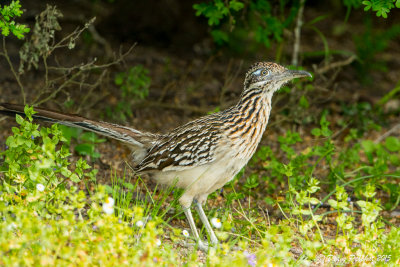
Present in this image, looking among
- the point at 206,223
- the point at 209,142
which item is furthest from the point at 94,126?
the point at 206,223

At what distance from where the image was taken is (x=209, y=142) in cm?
555

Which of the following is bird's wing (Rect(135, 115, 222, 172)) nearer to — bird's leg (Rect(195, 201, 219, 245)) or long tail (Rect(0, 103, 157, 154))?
long tail (Rect(0, 103, 157, 154))

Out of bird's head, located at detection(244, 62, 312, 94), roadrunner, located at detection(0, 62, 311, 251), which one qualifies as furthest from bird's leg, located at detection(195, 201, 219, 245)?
bird's head, located at detection(244, 62, 312, 94)

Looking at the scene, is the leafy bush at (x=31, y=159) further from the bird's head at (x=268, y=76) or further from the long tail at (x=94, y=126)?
the bird's head at (x=268, y=76)

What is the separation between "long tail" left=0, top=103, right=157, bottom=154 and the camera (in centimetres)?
578

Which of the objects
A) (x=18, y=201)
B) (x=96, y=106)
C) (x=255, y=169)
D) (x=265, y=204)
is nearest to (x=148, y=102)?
(x=96, y=106)

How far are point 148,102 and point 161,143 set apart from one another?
2.60 meters

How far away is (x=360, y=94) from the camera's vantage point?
31.9 ft

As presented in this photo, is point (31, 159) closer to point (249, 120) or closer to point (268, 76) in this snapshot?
point (249, 120)

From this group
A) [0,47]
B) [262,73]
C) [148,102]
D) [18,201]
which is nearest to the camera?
[18,201]

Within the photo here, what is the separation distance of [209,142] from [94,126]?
1.12 metres

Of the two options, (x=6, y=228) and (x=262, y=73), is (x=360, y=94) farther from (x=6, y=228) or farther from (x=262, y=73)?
(x=6, y=228)

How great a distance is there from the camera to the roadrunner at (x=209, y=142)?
5.53 metres

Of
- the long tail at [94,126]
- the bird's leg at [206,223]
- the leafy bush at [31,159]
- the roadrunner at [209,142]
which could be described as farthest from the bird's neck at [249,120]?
the leafy bush at [31,159]
